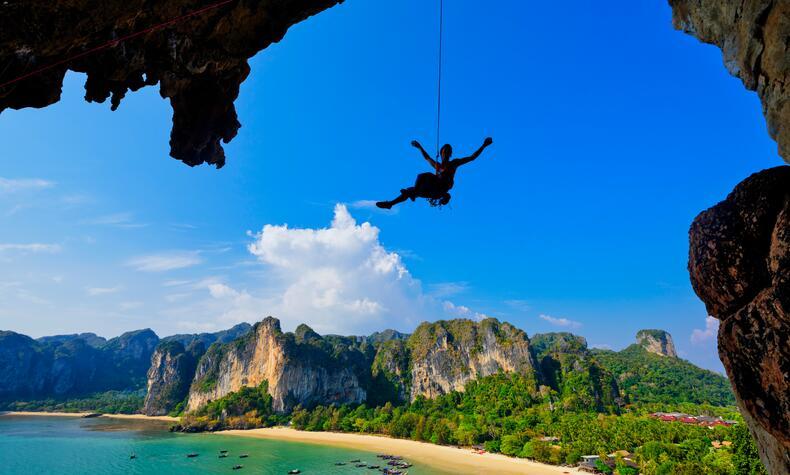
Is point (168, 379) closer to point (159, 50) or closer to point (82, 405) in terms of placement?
point (82, 405)

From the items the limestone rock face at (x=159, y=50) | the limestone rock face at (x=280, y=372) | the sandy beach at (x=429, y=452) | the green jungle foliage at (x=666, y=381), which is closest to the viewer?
the limestone rock face at (x=159, y=50)

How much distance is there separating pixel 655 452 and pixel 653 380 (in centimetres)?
8023

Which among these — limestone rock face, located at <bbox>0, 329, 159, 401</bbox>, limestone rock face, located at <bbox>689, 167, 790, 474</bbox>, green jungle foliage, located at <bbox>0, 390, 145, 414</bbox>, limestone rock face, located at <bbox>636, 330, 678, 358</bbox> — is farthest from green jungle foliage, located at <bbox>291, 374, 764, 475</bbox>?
limestone rock face, located at <bbox>0, 329, 159, 401</bbox>

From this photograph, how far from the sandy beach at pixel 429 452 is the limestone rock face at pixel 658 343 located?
4873 inches

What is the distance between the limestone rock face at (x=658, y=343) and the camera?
138750mm

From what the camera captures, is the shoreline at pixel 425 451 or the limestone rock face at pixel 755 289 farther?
the shoreline at pixel 425 451

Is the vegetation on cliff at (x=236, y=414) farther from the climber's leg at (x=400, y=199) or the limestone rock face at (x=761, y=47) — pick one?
the limestone rock face at (x=761, y=47)

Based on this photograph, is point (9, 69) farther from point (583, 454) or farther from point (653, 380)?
point (653, 380)

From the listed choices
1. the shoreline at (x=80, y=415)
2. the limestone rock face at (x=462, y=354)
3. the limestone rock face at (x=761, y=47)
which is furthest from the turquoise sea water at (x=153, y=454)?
the limestone rock face at (x=761, y=47)

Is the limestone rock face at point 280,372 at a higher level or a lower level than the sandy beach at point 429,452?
higher

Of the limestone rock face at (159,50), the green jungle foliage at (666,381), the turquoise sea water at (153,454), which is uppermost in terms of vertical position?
the limestone rock face at (159,50)

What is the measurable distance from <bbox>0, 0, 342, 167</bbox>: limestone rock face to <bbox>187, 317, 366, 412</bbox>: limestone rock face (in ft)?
274

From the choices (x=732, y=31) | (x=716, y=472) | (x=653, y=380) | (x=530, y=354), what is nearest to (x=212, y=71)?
(x=732, y=31)

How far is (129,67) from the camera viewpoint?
8.47 meters
